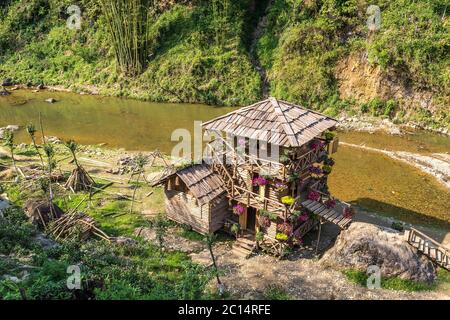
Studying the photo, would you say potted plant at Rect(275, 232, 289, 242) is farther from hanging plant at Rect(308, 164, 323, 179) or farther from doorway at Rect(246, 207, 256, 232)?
hanging plant at Rect(308, 164, 323, 179)

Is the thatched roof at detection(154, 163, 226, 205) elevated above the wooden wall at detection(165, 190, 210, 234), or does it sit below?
above

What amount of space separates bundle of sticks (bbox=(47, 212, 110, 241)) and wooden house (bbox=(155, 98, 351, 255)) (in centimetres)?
483

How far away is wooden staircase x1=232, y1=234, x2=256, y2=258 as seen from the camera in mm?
23672

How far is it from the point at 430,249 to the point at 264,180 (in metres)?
9.36

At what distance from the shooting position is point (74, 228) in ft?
79.7

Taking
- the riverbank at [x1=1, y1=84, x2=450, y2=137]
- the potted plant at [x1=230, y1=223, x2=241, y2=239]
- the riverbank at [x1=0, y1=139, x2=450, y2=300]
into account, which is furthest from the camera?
the riverbank at [x1=1, y1=84, x2=450, y2=137]

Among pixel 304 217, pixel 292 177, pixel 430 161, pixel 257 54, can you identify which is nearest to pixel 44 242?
pixel 292 177

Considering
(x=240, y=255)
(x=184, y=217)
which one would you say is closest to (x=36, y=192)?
(x=184, y=217)

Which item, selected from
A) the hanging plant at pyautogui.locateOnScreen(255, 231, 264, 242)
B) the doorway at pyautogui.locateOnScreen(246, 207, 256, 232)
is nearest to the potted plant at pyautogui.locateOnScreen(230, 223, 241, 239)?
the doorway at pyautogui.locateOnScreen(246, 207, 256, 232)

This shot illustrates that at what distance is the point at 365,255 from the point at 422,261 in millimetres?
2880

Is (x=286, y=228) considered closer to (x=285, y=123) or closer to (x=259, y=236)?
(x=259, y=236)

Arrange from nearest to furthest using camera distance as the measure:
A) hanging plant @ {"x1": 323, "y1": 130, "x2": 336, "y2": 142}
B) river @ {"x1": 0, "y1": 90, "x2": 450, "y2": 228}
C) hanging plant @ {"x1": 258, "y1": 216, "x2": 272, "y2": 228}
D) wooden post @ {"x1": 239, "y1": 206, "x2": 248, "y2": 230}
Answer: hanging plant @ {"x1": 258, "y1": 216, "x2": 272, "y2": 228}, hanging plant @ {"x1": 323, "y1": 130, "x2": 336, "y2": 142}, wooden post @ {"x1": 239, "y1": 206, "x2": 248, "y2": 230}, river @ {"x1": 0, "y1": 90, "x2": 450, "y2": 228}

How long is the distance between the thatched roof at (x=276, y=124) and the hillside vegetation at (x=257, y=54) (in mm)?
21274

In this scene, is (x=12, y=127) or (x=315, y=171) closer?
(x=315, y=171)
